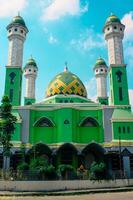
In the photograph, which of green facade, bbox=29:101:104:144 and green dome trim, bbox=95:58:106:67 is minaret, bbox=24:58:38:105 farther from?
green dome trim, bbox=95:58:106:67

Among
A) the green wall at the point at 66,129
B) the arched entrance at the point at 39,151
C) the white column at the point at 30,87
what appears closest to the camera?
the arched entrance at the point at 39,151

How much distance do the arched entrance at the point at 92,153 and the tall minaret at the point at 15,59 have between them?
33.3 feet

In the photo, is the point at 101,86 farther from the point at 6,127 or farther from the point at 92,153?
the point at 6,127

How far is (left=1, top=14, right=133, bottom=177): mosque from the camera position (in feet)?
107

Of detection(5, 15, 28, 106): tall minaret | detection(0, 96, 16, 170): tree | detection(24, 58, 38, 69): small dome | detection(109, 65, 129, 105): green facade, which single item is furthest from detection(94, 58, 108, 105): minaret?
detection(0, 96, 16, 170): tree

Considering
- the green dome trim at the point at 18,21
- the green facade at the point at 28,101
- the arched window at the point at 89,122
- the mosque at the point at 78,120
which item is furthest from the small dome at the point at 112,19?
the green facade at the point at 28,101

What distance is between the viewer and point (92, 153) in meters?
34.2

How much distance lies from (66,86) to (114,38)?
9.15 metres

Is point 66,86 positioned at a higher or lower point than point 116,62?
lower

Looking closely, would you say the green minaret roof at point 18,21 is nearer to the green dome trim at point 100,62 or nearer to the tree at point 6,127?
the green dome trim at point 100,62

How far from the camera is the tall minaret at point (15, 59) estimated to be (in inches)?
1441

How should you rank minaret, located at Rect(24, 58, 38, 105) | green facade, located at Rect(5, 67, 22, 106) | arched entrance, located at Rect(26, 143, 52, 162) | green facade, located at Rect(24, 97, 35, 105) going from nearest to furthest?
arched entrance, located at Rect(26, 143, 52, 162)
green facade, located at Rect(5, 67, 22, 106)
green facade, located at Rect(24, 97, 35, 105)
minaret, located at Rect(24, 58, 38, 105)

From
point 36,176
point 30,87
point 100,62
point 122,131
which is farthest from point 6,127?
point 100,62

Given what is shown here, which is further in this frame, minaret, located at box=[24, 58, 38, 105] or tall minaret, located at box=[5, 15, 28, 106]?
minaret, located at box=[24, 58, 38, 105]
